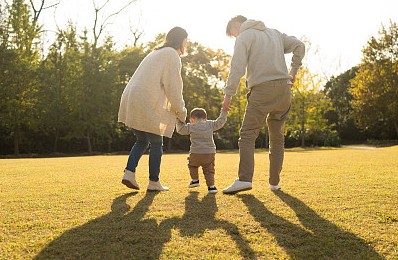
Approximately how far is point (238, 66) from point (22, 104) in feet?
74.4

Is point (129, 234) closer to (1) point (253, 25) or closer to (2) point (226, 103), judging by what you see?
(2) point (226, 103)

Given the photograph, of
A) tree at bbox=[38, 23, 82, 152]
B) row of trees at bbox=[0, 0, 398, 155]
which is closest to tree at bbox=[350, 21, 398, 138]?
row of trees at bbox=[0, 0, 398, 155]

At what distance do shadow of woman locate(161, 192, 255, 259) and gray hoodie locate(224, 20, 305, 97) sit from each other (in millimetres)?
1598

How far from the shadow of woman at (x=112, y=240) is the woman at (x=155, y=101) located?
1.69m

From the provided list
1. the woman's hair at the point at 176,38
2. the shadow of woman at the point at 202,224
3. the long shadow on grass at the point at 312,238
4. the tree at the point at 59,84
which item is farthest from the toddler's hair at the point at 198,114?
the tree at the point at 59,84

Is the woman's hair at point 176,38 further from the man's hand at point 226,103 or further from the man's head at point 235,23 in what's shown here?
the man's hand at point 226,103

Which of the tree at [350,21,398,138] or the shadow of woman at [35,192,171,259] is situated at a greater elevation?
the tree at [350,21,398,138]

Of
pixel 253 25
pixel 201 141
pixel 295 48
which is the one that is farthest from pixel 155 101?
pixel 295 48

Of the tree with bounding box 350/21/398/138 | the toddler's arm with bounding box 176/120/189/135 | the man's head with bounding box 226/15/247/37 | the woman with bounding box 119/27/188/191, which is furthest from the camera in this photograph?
the tree with bounding box 350/21/398/138

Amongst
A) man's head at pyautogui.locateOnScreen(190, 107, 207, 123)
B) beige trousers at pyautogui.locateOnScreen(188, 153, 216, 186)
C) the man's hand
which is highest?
the man's hand

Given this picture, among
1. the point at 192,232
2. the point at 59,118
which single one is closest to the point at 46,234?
the point at 192,232

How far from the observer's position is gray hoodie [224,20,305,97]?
15.5 ft

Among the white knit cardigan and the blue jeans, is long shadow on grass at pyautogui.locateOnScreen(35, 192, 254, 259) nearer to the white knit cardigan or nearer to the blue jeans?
the blue jeans

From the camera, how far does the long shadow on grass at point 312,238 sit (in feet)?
7.82
